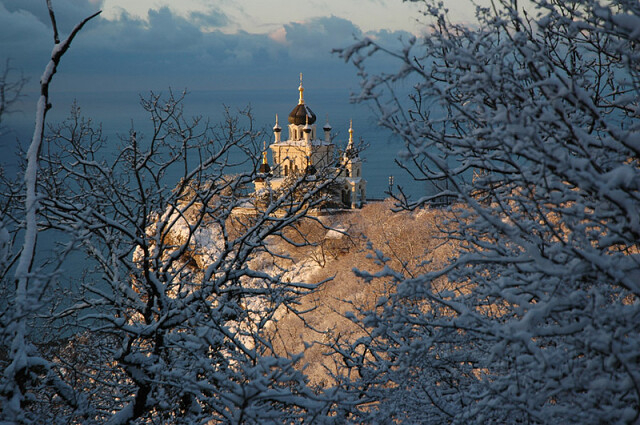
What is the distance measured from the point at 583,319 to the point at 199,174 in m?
5.42

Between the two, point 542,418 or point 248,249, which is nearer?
point 542,418

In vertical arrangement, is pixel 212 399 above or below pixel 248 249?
below

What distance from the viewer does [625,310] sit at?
3.04 meters

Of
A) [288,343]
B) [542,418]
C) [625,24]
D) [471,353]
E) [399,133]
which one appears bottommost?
[288,343]

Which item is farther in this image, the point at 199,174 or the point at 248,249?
the point at 199,174

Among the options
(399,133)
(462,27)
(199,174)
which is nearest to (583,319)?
(399,133)

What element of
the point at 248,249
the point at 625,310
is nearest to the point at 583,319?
the point at 625,310

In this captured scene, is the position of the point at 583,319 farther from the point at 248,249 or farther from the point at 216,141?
the point at 216,141

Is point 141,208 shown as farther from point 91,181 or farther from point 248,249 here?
point 248,249

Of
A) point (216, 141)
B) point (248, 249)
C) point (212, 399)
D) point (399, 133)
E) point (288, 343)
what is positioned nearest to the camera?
point (399, 133)

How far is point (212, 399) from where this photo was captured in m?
4.92

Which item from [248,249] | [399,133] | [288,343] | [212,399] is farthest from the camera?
[288,343]

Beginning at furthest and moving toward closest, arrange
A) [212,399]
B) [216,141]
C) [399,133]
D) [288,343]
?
[288,343], [216,141], [212,399], [399,133]

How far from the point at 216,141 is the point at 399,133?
4645mm
